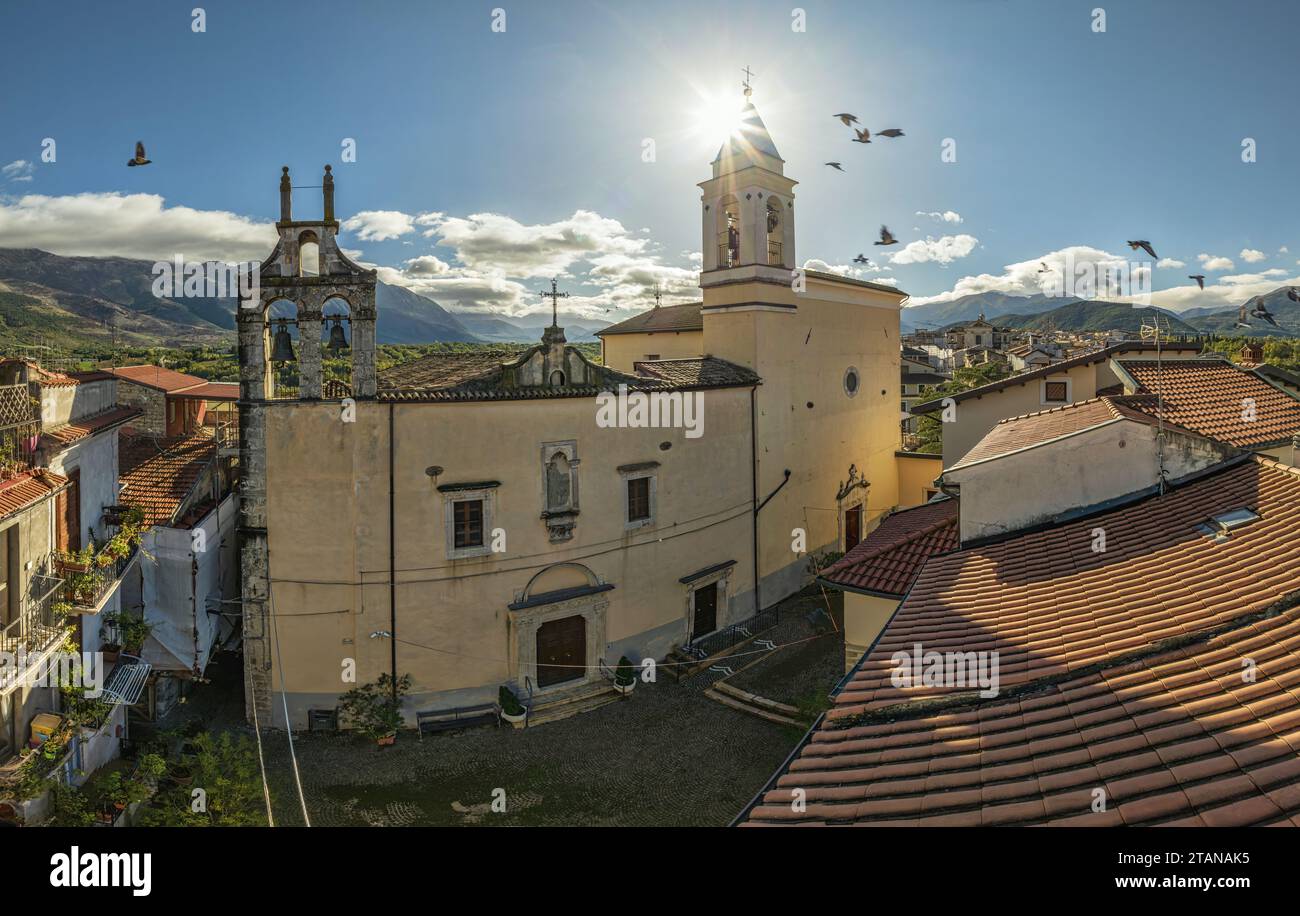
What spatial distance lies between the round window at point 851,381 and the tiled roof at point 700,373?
6173mm

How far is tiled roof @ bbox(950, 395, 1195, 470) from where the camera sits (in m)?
11.6

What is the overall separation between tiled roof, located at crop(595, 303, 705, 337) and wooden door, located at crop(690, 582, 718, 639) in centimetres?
914

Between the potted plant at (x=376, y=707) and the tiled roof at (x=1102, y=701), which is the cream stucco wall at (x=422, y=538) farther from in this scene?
the tiled roof at (x=1102, y=701)

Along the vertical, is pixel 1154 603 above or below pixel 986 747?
above

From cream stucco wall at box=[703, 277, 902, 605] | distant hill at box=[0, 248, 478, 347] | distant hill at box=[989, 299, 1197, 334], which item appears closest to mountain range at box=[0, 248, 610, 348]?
distant hill at box=[0, 248, 478, 347]

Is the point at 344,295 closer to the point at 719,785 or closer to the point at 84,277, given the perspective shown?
the point at 719,785

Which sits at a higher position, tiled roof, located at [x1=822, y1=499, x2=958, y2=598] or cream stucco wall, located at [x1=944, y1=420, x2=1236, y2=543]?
cream stucco wall, located at [x1=944, y1=420, x2=1236, y2=543]

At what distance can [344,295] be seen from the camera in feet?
52.9

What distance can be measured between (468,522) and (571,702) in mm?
4760

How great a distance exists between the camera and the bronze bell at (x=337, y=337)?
1592cm

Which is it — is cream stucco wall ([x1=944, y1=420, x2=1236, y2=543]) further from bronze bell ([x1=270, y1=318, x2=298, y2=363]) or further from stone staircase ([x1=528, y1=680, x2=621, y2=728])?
bronze bell ([x1=270, y1=318, x2=298, y2=363])

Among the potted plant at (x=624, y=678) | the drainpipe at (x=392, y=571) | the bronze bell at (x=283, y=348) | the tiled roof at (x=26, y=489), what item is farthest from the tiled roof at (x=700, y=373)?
the tiled roof at (x=26, y=489)

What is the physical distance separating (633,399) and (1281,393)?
14948mm

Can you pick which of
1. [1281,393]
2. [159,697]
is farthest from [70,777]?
[1281,393]
